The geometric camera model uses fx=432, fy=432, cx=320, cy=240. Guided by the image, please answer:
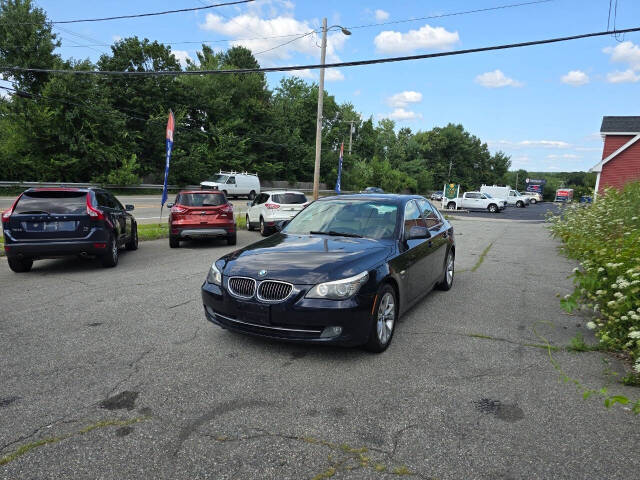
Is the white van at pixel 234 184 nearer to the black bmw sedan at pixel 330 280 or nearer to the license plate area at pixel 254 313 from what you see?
the black bmw sedan at pixel 330 280

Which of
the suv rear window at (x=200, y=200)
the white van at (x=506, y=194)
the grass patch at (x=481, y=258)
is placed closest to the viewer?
the grass patch at (x=481, y=258)

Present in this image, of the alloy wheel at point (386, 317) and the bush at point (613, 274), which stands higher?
the bush at point (613, 274)

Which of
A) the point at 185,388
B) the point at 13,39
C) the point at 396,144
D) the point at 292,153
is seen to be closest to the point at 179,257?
the point at 185,388

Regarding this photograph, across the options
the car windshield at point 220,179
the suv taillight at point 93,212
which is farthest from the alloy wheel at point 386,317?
the car windshield at point 220,179

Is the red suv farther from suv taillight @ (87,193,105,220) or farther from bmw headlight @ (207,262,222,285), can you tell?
bmw headlight @ (207,262,222,285)

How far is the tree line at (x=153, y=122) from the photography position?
29219 mm

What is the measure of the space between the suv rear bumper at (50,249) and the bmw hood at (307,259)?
15.0ft

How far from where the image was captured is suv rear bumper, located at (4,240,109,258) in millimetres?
7488

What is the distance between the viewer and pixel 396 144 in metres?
80.6

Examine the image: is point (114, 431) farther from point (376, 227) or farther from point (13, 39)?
point (13, 39)

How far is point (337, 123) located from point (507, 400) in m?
73.1

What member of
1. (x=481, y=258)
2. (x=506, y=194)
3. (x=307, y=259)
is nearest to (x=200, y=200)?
(x=481, y=258)

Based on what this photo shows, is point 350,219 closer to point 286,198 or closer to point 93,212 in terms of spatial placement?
point 93,212

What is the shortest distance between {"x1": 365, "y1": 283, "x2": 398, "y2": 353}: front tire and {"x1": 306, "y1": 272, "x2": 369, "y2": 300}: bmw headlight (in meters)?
0.31
